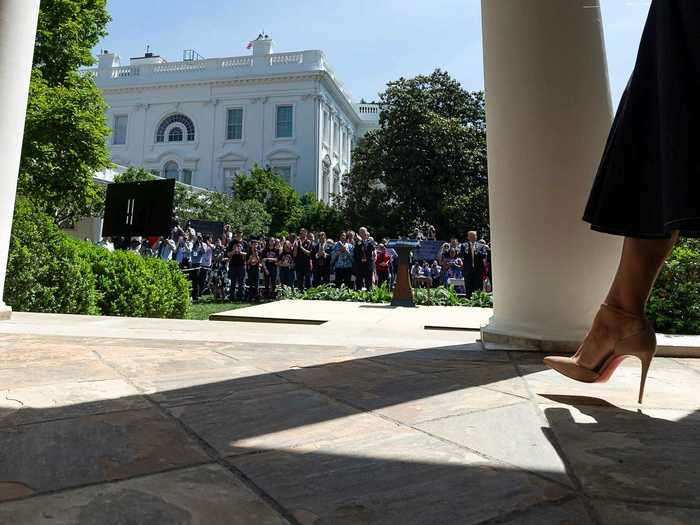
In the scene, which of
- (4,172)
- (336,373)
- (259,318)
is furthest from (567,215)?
(4,172)

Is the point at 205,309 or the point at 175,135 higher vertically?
the point at 175,135

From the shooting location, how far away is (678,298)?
424 centimetres

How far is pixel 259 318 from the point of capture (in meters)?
5.18

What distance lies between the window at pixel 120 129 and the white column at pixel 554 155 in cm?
4582

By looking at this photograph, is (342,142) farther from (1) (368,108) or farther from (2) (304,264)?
(2) (304,264)

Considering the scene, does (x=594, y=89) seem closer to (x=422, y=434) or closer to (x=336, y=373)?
(x=336, y=373)

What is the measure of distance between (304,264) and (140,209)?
13.2 feet

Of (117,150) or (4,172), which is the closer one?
(4,172)

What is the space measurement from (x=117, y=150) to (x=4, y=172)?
43.0 metres

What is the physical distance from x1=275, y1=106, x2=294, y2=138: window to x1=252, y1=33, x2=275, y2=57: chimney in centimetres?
540

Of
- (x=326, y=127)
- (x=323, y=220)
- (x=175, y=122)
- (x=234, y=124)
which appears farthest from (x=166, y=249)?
(x=175, y=122)

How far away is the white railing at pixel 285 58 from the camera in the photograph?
133 ft

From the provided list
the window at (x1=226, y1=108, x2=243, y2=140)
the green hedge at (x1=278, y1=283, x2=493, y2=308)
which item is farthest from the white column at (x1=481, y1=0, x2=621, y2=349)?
the window at (x1=226, y1=108, x2=243, y2=140)

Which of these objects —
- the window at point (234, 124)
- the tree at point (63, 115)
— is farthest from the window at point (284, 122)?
the tree at point (63, 115)
